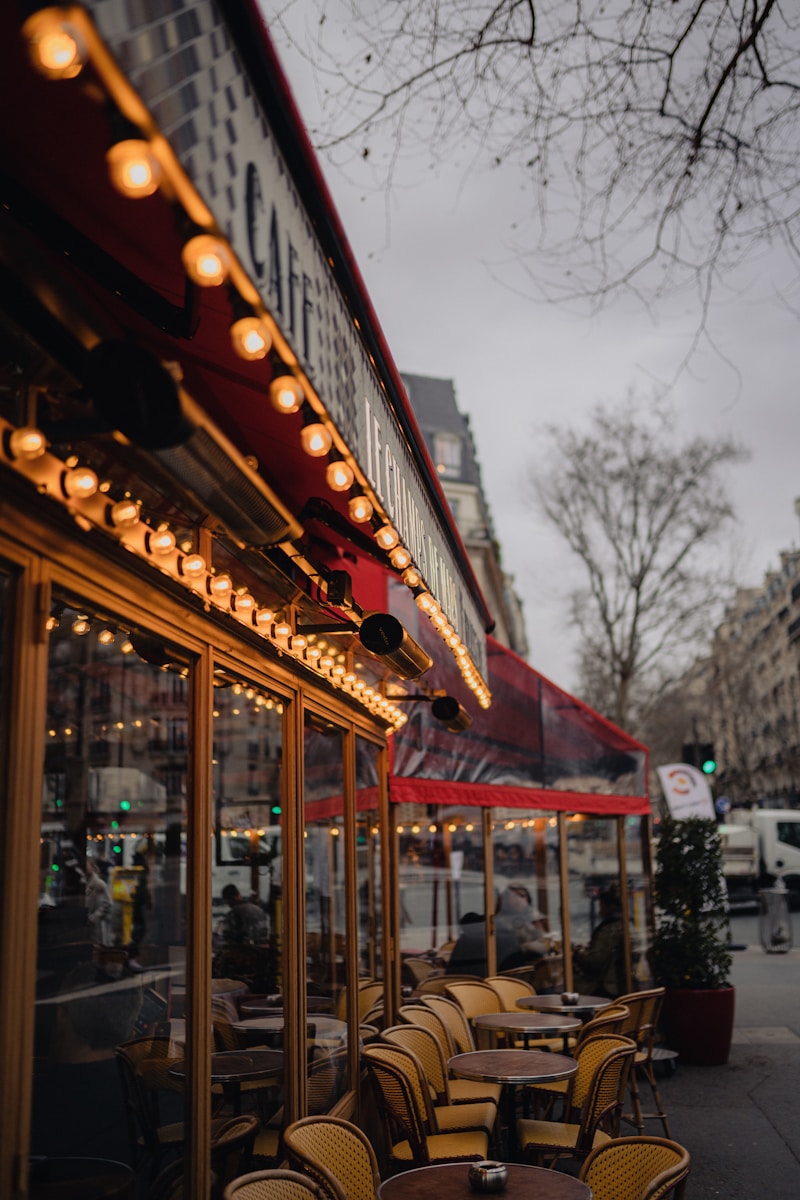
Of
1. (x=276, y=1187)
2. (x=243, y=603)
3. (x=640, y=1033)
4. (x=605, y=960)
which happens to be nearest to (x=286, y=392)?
(x=243, y=603)

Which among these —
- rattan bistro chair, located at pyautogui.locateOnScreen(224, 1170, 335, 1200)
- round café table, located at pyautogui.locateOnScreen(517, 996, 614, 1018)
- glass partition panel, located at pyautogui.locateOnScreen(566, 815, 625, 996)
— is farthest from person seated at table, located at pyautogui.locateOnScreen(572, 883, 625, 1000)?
rattan bistro chair, located at pyautogui.locateOnScreen(224, 1170, 335, 1200)

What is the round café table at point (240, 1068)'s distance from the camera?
4426 mm

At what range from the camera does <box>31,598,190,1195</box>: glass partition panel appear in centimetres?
363

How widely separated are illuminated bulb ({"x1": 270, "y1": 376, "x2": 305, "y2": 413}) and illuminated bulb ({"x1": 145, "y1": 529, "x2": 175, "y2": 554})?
0.88 m

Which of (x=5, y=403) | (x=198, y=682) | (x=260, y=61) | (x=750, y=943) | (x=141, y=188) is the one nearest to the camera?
(x=141, y=188)

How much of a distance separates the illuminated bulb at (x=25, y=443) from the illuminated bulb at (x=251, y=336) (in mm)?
645

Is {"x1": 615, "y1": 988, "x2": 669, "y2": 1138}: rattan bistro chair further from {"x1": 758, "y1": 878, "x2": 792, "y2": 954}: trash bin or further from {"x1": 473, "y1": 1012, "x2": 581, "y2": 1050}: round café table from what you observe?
{"x1": 758, "y1": 878, "x2": 792, "y2": 954}: trash bin

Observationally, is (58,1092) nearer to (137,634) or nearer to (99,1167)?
(99,1167)

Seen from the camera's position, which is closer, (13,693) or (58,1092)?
(13,693)

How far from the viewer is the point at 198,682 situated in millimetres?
3799

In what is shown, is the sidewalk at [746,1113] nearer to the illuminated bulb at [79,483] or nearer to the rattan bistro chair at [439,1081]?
the rattan bistro chair at [439,1081]

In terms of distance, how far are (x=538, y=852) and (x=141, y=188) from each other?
11.1m

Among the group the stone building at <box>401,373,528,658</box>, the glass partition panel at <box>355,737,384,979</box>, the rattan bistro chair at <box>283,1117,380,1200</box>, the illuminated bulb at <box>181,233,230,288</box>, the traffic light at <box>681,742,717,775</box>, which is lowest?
the rattan bistro chair at <box>283,1117,380,1200</box>

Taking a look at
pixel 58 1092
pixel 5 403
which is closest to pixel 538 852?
pixel 58 1092
